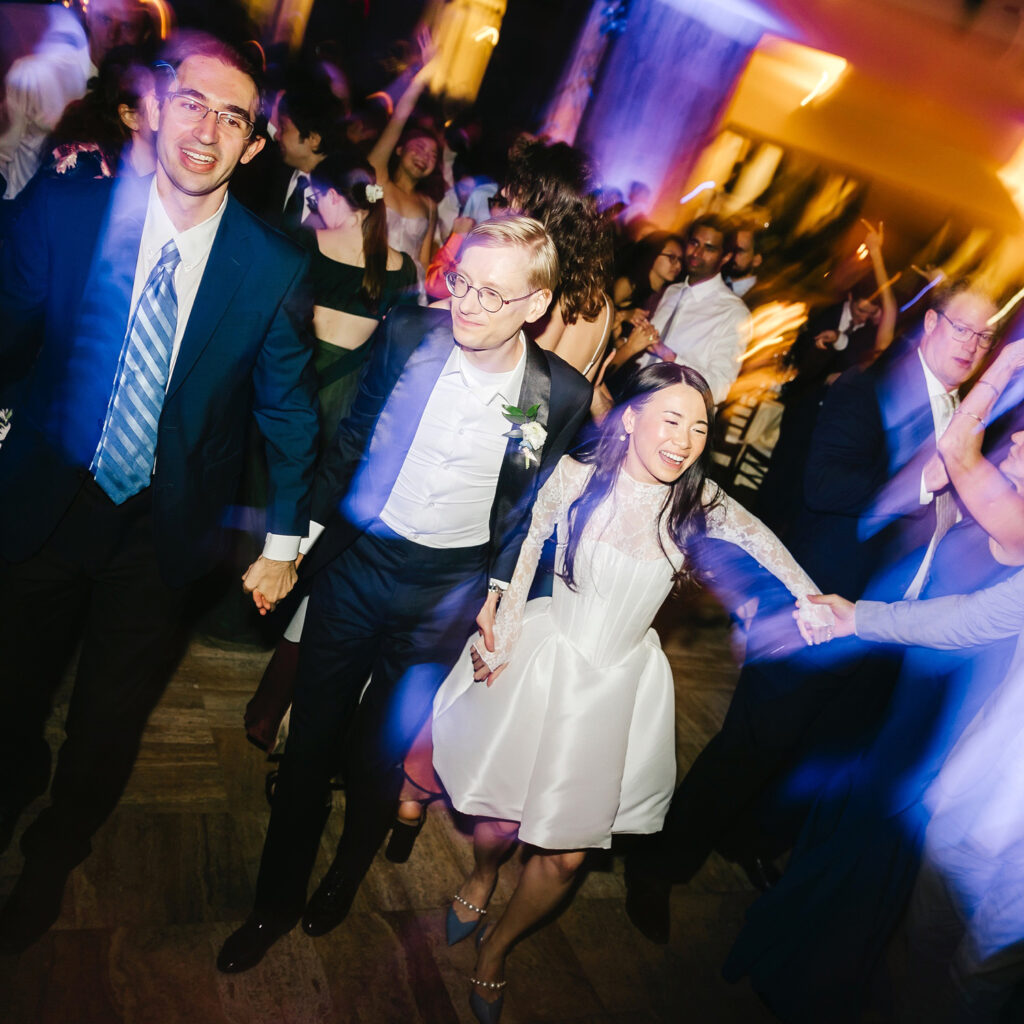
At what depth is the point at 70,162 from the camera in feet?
5.49

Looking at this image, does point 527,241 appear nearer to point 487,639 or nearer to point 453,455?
point 453,455

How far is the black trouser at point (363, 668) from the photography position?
2059mm

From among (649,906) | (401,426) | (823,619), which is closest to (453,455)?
(401,426)

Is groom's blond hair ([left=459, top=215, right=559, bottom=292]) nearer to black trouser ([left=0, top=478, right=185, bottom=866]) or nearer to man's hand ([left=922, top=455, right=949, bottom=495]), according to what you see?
black trouser ([left=0, top=478, right=185, bottom=866])

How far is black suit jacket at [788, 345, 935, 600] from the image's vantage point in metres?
2.48

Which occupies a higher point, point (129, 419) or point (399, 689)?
point (129, 419)

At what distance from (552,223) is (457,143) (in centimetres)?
509

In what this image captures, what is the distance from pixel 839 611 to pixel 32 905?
7.24 feet

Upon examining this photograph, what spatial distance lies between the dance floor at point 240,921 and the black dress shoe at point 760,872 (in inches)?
1.7

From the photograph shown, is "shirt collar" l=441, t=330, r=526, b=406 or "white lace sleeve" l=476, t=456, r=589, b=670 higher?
Answer: "shirt collar" l=441, t=330, r=526, b=406

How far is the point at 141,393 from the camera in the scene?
67.5 inches

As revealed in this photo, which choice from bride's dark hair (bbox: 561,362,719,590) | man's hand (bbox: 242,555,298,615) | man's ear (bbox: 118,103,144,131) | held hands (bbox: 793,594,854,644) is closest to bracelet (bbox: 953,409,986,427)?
held hands (bbox: 793,594,854,644)

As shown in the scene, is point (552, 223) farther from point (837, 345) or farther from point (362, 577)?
point (837, 345)

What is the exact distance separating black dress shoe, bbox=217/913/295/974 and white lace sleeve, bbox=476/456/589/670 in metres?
0.90
